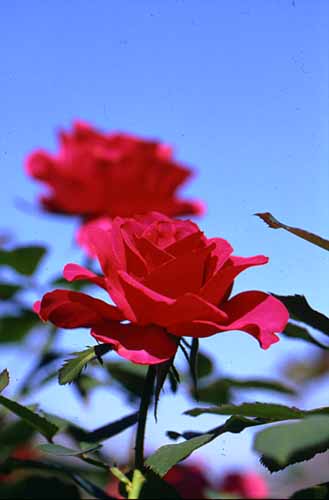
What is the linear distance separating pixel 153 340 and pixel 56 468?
12cm

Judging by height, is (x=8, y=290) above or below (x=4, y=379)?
below

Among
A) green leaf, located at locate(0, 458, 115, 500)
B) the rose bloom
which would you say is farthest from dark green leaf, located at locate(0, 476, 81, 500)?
the rose bloom

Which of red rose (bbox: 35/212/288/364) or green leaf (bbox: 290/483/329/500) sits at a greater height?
red rose (bbox: 35/212/288/364)

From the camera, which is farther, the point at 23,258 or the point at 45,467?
the point at 23,258

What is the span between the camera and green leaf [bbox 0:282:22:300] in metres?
1.19

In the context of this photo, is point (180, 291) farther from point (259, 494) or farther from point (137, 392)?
point (259, 494)

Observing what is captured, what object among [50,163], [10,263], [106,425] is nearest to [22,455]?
[10,263]

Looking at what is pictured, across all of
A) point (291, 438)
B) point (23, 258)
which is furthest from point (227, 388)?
point (291, 438)

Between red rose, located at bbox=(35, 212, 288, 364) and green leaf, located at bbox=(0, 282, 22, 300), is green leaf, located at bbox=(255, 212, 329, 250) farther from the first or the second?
→ green leaf, located at bbox=(0, 282, 22, 300)

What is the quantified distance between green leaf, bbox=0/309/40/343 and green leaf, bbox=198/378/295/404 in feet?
0.96

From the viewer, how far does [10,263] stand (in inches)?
47.0

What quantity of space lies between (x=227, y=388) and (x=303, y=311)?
0.42 meters

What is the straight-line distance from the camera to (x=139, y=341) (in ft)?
1.99

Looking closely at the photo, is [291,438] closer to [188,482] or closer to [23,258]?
[188,482]
